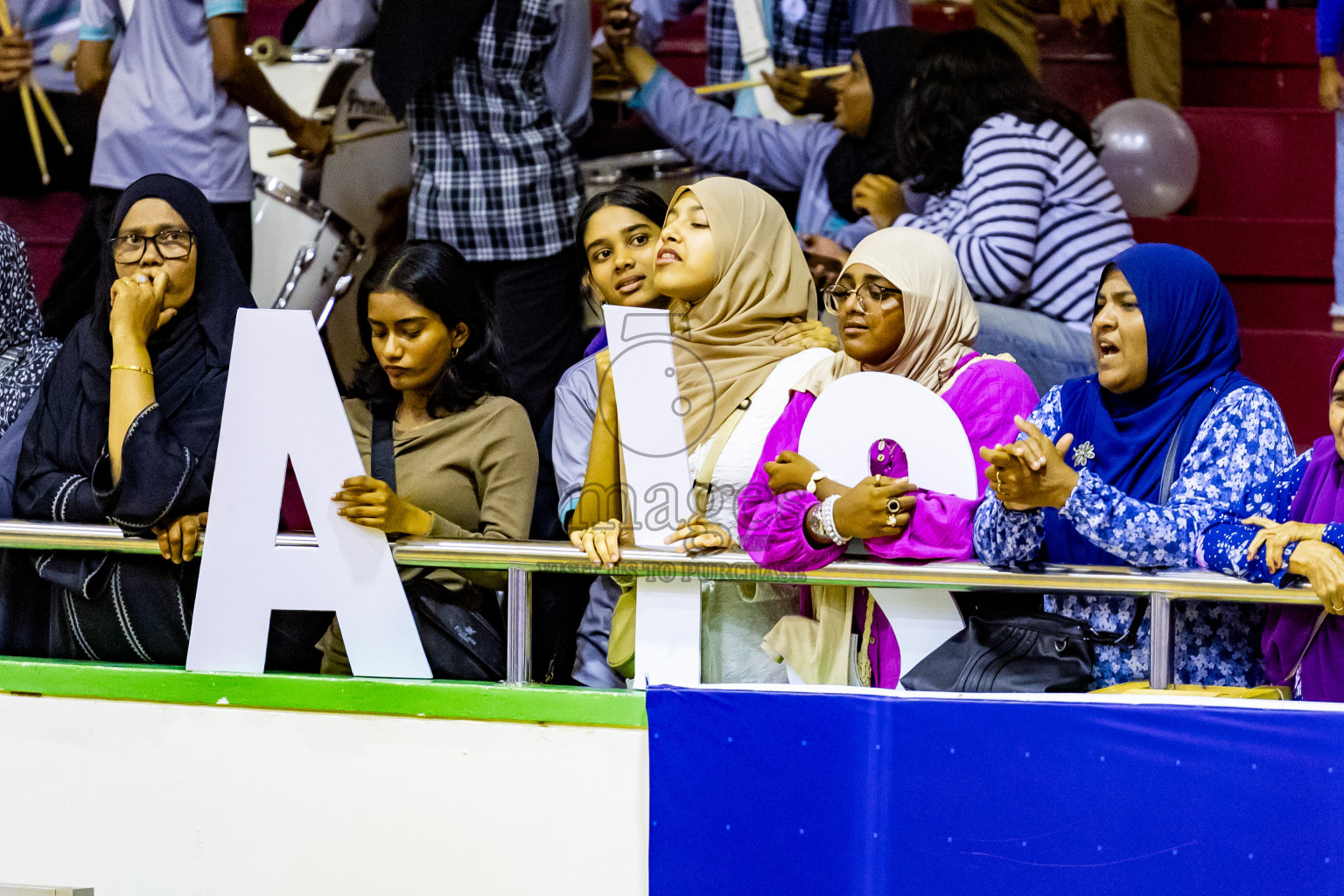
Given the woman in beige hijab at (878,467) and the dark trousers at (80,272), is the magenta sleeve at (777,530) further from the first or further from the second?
the dark trousers at (80,272)

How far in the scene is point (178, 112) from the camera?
14.1 ft

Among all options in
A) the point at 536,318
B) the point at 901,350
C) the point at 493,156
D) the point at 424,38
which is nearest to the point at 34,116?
the point at 424,38

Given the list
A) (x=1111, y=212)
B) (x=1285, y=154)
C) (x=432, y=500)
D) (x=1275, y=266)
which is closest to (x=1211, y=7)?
(x=1285, y=154)

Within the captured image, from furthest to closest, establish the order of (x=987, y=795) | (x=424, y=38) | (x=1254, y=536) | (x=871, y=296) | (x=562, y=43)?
1. (x=562, y=43)
2. (x=424, y=38)
3. (x=871, y=296)
4. (x=987, y=795)
5. (x=1254, y=536)

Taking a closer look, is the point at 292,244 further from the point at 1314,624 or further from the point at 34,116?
the point at 1314,624

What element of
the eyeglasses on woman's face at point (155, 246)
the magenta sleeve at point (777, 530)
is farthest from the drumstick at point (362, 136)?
the magenta sleeve at point (777, 530)

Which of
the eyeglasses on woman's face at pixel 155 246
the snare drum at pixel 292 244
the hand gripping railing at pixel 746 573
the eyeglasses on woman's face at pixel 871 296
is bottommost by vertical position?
the hand gripping railing at pixel 746 573

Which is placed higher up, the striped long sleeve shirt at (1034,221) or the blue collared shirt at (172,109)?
the blue collared shirt at (172,109)

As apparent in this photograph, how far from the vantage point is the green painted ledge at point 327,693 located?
2.71 m

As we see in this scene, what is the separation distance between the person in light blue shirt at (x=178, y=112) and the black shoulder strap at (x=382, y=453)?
157 cm

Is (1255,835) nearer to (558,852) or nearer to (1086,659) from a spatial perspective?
(1086,659)

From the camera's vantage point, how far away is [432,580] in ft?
9.60

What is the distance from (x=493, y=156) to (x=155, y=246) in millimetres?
1430

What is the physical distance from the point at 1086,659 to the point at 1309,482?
53 centimetres
